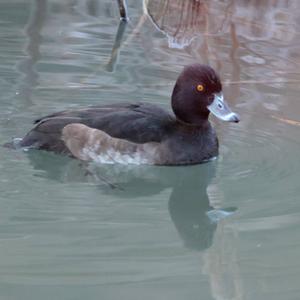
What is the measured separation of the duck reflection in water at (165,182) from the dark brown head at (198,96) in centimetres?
39

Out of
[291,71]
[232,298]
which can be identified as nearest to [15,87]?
[291,71]

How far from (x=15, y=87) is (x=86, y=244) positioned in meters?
3.44

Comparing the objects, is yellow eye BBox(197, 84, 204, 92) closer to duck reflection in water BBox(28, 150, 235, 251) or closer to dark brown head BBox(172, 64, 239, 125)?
dark brown head BBox(172, 64, 239, 125)

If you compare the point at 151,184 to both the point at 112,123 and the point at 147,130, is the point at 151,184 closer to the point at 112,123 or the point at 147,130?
the point at 147,130

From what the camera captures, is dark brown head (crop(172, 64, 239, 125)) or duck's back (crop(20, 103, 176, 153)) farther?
dark brown head (crop(172, 64, 239, 125))

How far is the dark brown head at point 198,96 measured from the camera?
6980 millimetres

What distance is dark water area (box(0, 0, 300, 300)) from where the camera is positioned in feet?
16.6

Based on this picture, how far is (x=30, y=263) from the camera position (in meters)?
5.14

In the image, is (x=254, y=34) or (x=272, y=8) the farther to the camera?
(x=272, y=8)

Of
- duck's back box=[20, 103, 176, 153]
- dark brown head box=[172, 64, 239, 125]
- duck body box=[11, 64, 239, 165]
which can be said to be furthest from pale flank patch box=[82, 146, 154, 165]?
dark brown head box=[172, 64, 239, 125]

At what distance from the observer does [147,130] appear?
22.6 ft

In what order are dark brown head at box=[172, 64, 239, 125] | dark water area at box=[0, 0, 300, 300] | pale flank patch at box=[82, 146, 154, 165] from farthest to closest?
1. dark brown head at box=[172, 64, 239, 125]
2. pale flank patch at box=[82, 146, 154, 165]
3. dark water area at box=[0, 0, 300, 300]

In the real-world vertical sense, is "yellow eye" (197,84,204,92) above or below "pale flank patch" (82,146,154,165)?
above

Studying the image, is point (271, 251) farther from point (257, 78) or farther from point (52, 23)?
point (52, 23)
